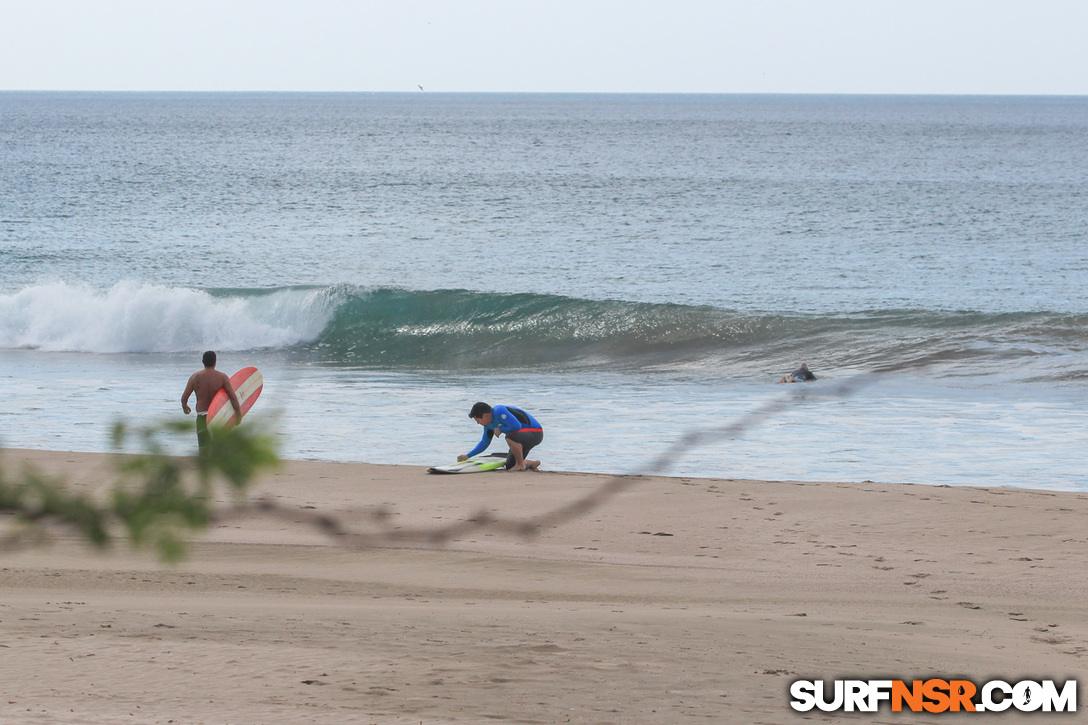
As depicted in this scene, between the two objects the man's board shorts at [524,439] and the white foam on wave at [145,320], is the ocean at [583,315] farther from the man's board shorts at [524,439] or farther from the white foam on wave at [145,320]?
the man's board shorts at [524,439]

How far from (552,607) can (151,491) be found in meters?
5.45

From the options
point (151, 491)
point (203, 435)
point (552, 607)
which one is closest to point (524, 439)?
point (552, 607)

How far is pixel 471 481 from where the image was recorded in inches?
452

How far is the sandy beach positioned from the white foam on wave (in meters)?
15.2

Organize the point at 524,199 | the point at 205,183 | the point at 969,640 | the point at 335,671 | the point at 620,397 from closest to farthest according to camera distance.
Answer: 1. the point at 335,671
2. the point at 969,640
3. the point at 620,397
4. the point at 524,199
5. the point at 205,183

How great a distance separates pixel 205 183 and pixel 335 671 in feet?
201

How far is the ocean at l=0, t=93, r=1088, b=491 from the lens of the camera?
14.2 metres

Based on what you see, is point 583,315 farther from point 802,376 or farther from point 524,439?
point 524,439

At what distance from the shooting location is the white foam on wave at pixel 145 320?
81.1 ft

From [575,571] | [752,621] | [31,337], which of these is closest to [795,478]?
[575,571]

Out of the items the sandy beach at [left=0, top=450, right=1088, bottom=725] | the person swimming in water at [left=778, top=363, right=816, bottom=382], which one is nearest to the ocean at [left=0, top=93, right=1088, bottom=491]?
the person swimming in water at [left=778, top=363, right=816, bottom=382]

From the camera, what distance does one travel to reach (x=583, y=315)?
26266 mm

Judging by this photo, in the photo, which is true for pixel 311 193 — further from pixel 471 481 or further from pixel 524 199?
pixel 471 481

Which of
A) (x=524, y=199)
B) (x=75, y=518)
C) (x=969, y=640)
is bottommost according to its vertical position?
(x=969, y=640)
